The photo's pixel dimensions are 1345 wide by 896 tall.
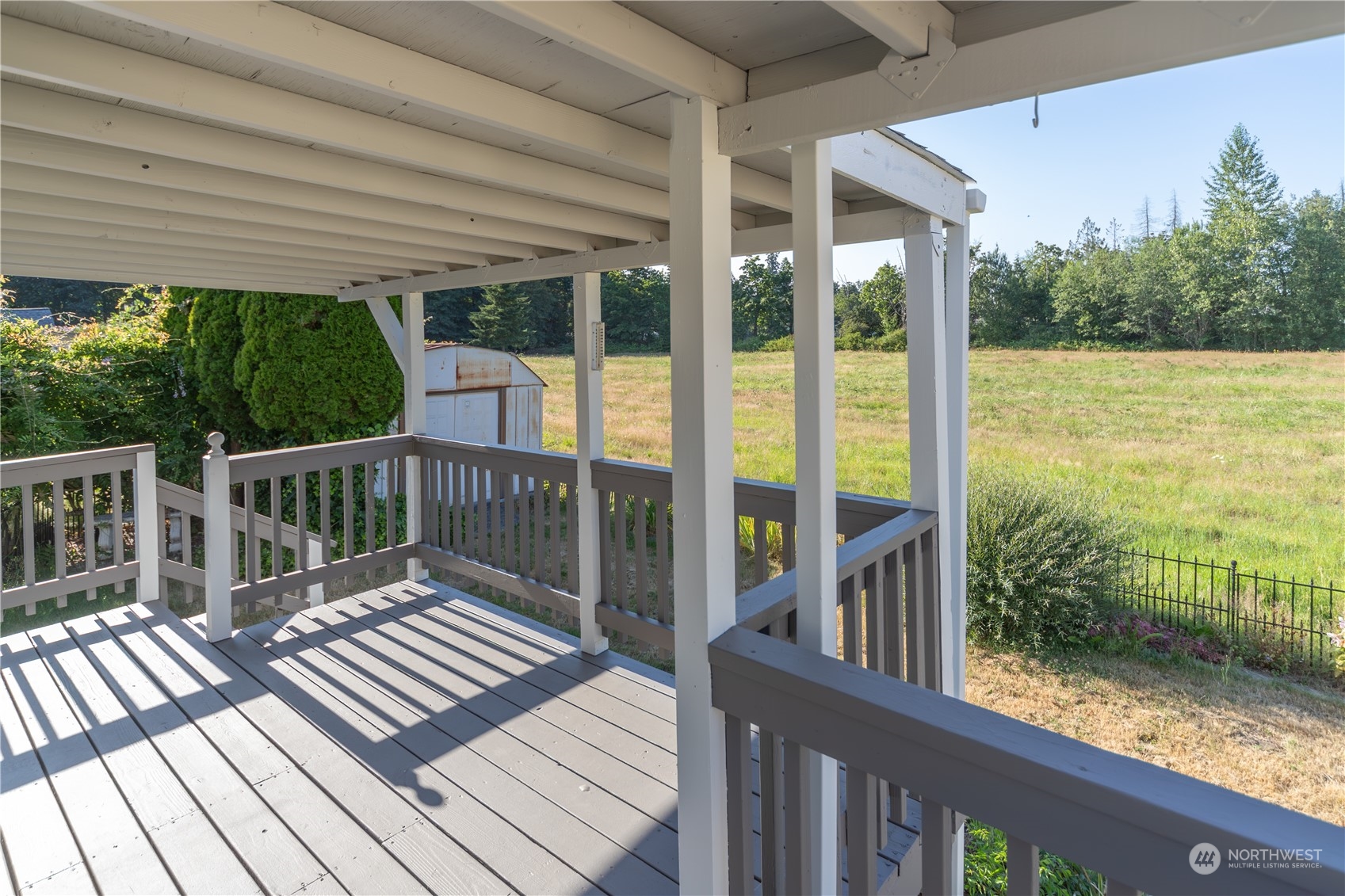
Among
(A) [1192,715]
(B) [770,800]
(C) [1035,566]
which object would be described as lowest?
(A) [1192,715]

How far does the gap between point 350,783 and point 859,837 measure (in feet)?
5.76

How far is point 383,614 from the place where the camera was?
369cm

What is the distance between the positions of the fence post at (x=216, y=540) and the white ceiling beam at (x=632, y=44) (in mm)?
2941

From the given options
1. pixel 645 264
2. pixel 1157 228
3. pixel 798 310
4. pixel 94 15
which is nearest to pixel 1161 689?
pixel 645 264

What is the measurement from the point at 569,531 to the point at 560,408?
752 cm

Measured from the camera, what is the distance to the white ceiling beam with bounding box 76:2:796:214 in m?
1.07

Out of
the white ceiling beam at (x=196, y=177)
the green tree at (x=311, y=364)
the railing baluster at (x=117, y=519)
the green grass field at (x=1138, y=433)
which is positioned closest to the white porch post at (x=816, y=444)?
the white ceiling beam at (x=196, y=177)

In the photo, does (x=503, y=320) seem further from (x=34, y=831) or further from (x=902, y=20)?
(x=902, y=20)

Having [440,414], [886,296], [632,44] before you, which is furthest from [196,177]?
[886,296]

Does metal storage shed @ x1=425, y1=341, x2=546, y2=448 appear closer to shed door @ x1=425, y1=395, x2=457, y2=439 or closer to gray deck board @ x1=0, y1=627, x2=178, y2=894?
shed door @ x1=425, y1=395, x2=457, y2=439

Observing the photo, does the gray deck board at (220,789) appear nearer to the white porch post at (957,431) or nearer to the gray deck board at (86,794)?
the gray deck board at (86,794)

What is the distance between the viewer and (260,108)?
1.53m

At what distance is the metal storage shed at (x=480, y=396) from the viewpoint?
7.11m

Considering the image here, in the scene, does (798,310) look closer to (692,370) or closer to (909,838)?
(692,370)
